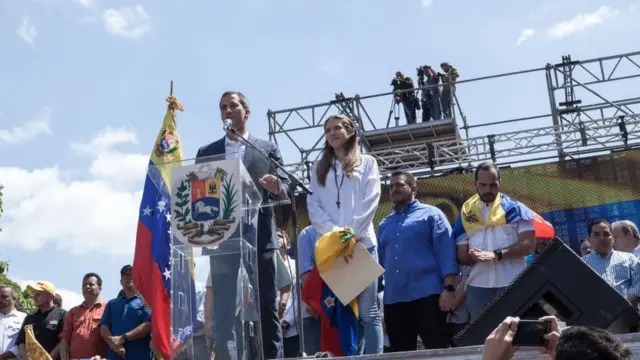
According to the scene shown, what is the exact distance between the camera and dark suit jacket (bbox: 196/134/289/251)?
4.77 m

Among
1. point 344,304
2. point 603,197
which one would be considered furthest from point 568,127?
point 344,304

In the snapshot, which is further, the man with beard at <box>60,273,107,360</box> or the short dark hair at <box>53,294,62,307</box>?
the short dark hair at <box>53,294,62,307</box>

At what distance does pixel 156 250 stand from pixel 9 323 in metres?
2.67

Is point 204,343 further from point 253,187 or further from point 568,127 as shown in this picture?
point 568,127

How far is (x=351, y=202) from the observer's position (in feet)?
16.0

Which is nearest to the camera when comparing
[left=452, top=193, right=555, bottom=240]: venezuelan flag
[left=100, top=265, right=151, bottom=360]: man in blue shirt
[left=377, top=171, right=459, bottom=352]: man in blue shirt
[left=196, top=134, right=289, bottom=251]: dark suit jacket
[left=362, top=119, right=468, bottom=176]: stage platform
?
[left=196, top=134, right=289, bottom=251]: dark suit jacket

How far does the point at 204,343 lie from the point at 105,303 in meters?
2.86

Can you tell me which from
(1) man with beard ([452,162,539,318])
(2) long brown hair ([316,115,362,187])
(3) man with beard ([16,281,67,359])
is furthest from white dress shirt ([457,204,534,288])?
(3) man with beard ([16,281,67,359])

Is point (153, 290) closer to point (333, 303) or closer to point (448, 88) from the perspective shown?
point (333, 303)

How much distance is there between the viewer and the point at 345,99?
45.4ft

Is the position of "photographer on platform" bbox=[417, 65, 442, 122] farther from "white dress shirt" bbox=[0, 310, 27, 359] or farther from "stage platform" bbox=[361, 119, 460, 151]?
"white dress shirt" bbox=[0, 310, 27, 359]

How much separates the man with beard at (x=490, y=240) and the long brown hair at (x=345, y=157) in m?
0.85

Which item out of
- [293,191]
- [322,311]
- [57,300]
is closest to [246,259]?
[293,191]

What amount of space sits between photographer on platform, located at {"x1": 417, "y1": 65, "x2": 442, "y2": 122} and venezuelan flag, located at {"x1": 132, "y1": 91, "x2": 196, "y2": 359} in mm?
9073
